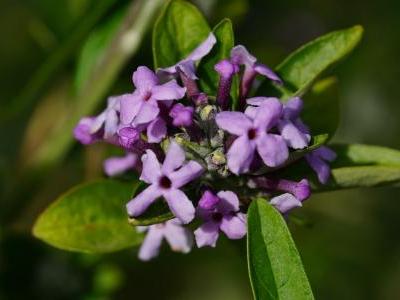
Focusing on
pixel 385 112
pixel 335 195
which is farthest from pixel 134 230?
pixel 385 112

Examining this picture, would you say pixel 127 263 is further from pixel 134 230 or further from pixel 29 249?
pixel 134 230

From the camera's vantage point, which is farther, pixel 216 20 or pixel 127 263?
pixel 127 263

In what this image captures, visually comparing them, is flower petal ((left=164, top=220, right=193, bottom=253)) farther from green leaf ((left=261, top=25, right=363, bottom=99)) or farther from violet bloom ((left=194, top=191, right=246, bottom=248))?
green leaf ((left=261, top=25, right=363, bottom=99))

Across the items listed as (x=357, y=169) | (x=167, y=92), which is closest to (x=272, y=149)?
(x=167, y=92)

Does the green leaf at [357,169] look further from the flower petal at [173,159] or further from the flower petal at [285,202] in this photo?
the flower petal at [173,159]

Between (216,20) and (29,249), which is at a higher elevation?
(216,20)

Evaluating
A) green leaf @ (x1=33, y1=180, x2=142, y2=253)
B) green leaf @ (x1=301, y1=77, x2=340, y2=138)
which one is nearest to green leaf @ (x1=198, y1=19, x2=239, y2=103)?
green leaf @ (x1=301, y1=77, x2=340, y2=138)
